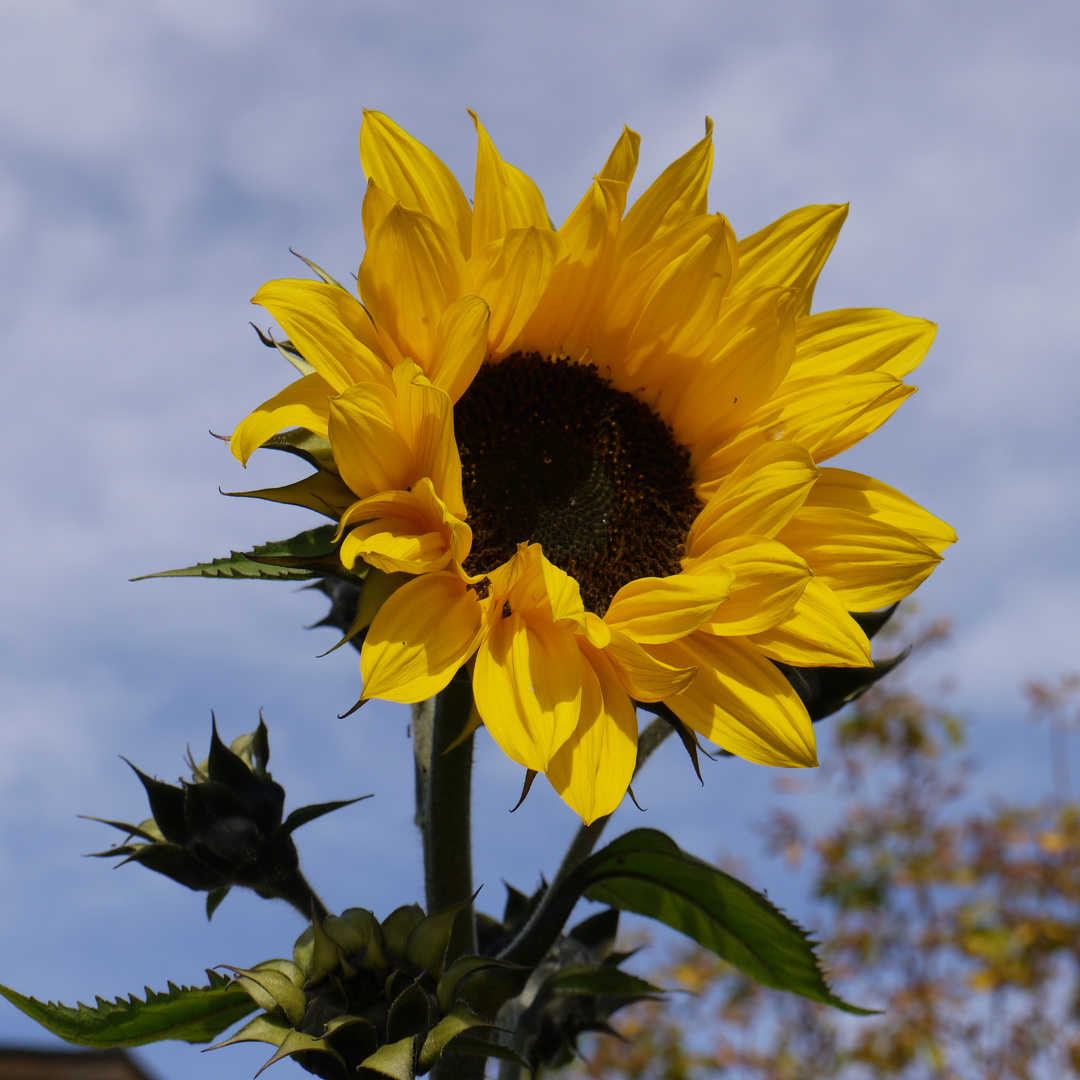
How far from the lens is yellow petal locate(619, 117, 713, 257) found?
2.01 meters

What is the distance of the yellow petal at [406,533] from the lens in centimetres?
160

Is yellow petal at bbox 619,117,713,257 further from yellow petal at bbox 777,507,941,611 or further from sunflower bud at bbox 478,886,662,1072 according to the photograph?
sunflower bud at bbox 478,886,662,1072

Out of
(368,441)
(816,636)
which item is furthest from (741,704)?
(368,441)

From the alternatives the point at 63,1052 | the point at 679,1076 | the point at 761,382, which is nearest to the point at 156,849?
the point at 761,382

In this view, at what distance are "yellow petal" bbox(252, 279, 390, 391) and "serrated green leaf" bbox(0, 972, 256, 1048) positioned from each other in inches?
37.5

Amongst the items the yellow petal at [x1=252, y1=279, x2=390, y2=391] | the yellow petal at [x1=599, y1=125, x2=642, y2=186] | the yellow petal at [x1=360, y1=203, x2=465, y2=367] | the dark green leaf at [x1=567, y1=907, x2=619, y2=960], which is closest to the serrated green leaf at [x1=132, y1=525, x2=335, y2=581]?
the yellow petal at [x1=252, y1=279, x2=390, y2=391]

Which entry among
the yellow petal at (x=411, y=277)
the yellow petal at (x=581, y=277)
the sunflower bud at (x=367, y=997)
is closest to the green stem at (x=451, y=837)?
the sunflower bud at (x=367, y=997)

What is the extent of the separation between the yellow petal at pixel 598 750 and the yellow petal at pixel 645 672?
4 cm

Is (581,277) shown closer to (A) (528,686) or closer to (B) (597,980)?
(A) (528,686)

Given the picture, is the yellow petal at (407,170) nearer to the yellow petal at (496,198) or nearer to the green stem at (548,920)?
the yellow petal at (496,198)

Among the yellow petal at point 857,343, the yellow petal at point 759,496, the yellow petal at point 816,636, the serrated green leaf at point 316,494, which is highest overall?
the yellow petal at point 857,343

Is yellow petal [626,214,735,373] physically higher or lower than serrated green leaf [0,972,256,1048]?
higher

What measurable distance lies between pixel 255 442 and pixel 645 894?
114 centimetres

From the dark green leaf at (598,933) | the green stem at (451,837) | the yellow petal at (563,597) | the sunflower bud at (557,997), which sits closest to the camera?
the yellow petal at (563,597)
